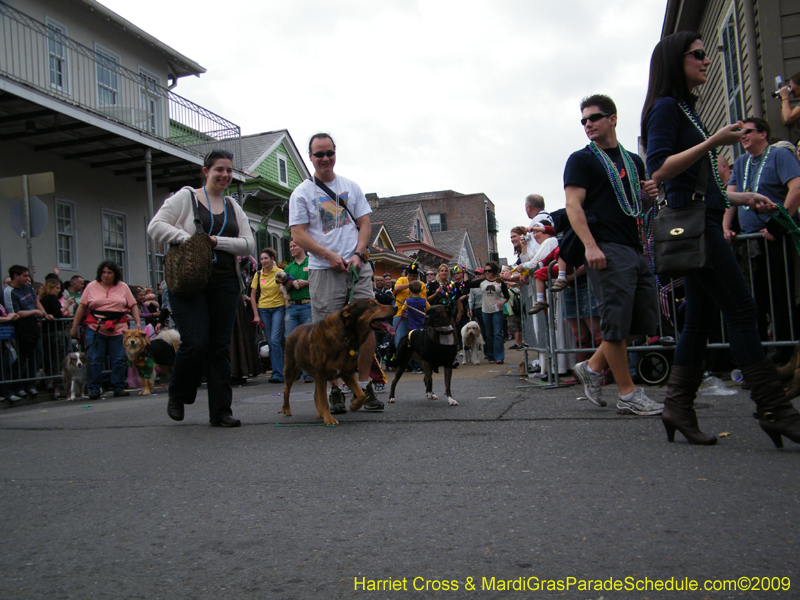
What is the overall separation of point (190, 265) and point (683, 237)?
10.9 feet

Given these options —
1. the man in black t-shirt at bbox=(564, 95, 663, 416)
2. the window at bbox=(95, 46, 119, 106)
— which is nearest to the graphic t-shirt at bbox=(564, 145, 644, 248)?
the man in black t-shirt at bbox=(564, 95, 663, 416)

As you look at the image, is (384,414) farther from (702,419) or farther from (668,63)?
(668,63)

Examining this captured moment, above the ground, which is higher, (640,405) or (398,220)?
(398,220)

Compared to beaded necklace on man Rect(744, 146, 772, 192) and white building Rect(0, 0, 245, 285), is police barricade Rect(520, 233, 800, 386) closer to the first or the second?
beaded necklace on man Rect(744, 146, 772, 192)

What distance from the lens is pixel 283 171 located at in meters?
27.9

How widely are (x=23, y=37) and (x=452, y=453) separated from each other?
15.1m

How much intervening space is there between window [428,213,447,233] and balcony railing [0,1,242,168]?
56.5 metres

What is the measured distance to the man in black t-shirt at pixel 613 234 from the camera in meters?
4.45

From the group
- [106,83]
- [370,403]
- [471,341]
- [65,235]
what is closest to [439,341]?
[370,403]

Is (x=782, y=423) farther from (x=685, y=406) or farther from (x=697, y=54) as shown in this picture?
(x=697, y=54)

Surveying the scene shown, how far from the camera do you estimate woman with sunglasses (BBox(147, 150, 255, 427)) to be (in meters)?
5.13

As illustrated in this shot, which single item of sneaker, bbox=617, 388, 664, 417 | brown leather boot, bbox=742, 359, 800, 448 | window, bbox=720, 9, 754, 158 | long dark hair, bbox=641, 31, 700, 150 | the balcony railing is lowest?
sneaker, bbox=617, 388, 664, 417

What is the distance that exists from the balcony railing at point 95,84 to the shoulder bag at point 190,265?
10068 millimetres

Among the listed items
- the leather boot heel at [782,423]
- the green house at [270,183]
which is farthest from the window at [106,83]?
the leather boot heel at [782,423]
